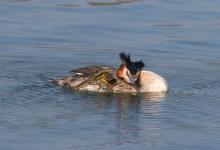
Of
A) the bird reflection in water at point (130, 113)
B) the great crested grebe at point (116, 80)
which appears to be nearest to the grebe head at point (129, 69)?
the great crested grebe at point (116, 80)

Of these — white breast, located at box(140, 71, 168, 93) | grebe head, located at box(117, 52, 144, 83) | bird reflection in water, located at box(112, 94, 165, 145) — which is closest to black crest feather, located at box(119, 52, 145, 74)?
grebe head, located at box(117, 52, 144, 83)

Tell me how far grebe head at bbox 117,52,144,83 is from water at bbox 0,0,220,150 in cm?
45

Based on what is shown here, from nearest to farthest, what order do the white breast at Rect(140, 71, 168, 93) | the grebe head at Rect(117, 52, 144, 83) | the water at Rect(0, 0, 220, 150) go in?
the water at Rect(0, 0, 220, 150) < the white breast at Rect(140, 71, 168, 93) < the grebe head at Rect(117, 52, 144, 83)

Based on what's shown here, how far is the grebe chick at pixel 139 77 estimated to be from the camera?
50.2 feet

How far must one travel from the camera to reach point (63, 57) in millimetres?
17266

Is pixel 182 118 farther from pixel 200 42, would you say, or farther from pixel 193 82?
pixel 200 42

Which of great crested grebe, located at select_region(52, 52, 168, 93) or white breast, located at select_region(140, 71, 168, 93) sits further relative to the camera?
great crested grebe, located at select_region(52, 52, 168, 93)

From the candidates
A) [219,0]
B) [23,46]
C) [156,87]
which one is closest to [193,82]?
[156,87]

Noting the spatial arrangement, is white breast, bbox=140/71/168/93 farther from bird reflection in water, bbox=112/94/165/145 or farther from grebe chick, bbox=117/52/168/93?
bird reflection in water, bbox=112/94/165/145

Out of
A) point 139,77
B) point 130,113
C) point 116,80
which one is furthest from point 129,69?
point 130,113

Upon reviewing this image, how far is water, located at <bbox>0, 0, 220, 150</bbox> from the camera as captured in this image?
12.6 m

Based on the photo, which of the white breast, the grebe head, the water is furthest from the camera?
the grebe head

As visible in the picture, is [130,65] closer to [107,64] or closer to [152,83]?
[152,83]

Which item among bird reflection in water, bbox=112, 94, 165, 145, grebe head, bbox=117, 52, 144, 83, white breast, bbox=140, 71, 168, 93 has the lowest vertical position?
bird reflection in water, bbox=112, 94, 165, 145
